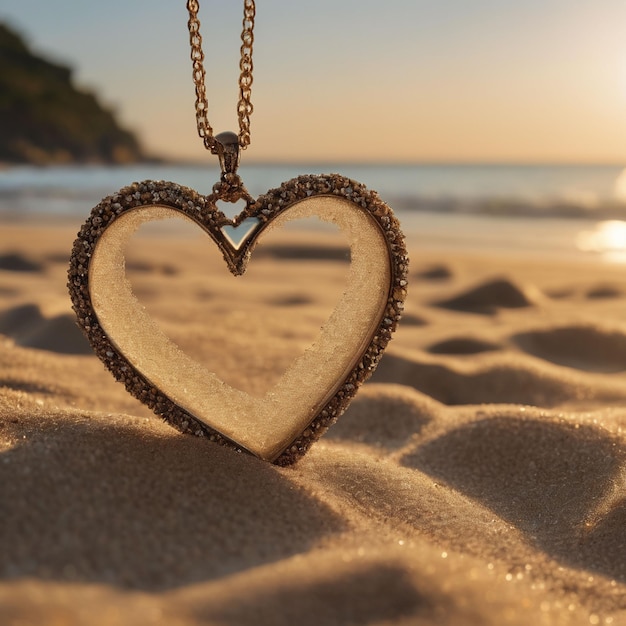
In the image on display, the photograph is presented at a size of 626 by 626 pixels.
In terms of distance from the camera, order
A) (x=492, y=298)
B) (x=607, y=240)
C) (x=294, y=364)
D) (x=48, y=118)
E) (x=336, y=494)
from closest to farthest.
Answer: (x=336, y=494) < (x=294, y=364) < (x=492, y=298) < (x=607, y=240) < (x=48, y=118)

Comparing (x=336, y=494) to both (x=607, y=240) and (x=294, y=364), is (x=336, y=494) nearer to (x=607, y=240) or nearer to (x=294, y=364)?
(x=294, y=364)

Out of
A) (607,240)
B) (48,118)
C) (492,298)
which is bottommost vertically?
(492,298)

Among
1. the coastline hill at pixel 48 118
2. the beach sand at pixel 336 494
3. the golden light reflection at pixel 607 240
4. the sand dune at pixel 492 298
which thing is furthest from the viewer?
the coastline hill at pixel 48 118

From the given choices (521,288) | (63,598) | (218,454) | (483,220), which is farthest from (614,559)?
(483,220)

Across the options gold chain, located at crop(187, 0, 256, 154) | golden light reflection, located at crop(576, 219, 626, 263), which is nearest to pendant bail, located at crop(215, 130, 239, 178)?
gold chain, located at crop(187, 0, 256, 154)

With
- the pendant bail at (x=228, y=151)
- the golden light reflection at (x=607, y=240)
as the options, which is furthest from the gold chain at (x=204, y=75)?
the golden light reflection at (x=607, y=240)

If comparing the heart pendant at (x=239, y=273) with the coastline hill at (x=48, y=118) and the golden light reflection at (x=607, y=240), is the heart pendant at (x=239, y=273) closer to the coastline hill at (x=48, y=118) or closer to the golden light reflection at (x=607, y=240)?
the golden light reflection at (x=607, y=240)

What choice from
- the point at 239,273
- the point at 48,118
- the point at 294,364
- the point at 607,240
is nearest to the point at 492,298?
the point at 294,364

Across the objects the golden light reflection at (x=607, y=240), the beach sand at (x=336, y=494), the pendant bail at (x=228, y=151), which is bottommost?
the beach sand at (x=336, y=494)
